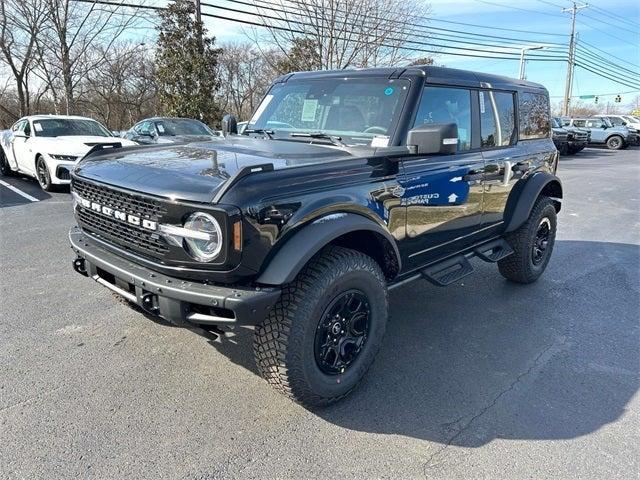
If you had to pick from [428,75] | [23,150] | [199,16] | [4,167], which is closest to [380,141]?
[428,75]

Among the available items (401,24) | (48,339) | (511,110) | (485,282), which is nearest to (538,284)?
(485,282)

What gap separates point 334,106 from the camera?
356 centimetres

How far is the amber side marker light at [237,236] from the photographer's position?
221 centimetres

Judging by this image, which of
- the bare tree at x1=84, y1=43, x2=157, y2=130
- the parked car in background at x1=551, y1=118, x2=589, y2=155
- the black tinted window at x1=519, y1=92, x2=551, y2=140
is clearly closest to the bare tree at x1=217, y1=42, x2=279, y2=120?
the bare tree at x1=84, y1=43, x2=157, y2=130

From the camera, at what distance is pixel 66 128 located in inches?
406

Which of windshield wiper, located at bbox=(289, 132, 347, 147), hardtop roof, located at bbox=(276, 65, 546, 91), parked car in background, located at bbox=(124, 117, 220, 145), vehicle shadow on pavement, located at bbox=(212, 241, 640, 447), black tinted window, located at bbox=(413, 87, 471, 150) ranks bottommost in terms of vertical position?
vehicle shadow on pavement, located at bbox=(212, 241, 640, 447)

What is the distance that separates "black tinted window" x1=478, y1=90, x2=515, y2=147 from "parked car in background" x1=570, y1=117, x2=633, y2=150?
27866mm

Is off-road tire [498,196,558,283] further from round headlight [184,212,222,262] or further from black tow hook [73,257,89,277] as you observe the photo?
black tow hook [73,257,89,277]

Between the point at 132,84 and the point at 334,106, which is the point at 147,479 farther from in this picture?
the point at 132,84

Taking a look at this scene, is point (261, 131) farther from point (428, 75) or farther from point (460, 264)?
point (460, 264)

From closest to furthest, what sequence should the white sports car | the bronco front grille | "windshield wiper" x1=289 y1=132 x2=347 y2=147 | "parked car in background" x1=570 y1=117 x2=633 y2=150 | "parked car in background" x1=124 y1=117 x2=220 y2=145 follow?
the bronco front grille, "windshield wiper" x1=289 y1=132 x2=347 y2=147, the white sports car, "parked car in background" x1=124 y1=117 x2=220 y2=145, "parked car in background" x1=570 y1=117 x2=633 y2=150

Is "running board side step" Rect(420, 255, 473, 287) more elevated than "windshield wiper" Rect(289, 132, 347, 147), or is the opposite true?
"windshield wiper" Rect(289, 132, 347, 147)

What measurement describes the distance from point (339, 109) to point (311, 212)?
131cm

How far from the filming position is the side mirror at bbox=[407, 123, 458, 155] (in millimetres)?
2861
